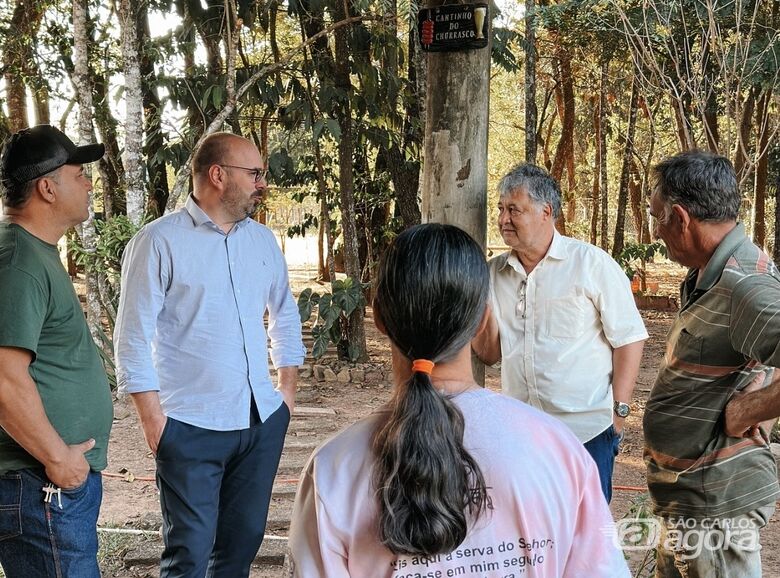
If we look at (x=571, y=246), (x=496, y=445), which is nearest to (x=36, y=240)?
(x=496, y=445)

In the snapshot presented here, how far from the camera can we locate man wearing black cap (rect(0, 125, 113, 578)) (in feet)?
6.70

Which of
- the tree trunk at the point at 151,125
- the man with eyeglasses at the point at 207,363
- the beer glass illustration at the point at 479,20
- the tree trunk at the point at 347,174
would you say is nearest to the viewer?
the beer glass illustration at the point at 479,20

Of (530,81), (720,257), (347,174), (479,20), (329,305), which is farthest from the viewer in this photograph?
(530,81)

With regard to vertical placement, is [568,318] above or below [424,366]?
below

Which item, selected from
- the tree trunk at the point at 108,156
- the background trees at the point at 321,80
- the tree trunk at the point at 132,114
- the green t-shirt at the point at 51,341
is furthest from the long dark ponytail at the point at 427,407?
the tree trunk at the point at 108,156

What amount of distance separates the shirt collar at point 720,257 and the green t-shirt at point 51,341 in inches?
71.6

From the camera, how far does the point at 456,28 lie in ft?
8.23

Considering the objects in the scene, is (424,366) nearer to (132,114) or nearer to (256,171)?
(256,171)

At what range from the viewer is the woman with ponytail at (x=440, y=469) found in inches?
45.6

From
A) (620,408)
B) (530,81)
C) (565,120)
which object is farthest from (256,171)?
(565,120)

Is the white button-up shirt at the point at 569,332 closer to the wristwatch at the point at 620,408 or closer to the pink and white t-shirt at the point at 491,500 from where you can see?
the wristwatch at the point at 620,408

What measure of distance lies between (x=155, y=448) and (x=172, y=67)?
220 inches

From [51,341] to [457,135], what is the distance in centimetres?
143

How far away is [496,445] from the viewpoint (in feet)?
4.00
